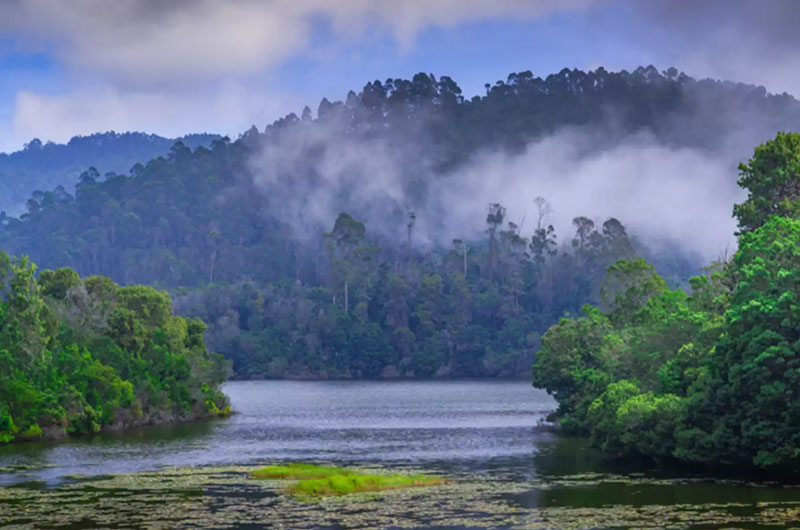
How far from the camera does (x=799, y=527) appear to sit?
39906 millimetres

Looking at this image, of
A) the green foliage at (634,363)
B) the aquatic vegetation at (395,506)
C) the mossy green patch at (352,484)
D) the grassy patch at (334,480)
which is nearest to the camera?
the aquatic vegetation at (395,506)

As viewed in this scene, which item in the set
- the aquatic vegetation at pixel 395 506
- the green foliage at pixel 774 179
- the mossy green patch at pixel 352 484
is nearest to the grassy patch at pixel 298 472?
the aquatic vegetation at pixel 395 506

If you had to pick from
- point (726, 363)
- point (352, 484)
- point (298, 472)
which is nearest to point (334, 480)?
point (352, 484)

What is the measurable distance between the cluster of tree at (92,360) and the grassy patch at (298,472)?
87.3ft

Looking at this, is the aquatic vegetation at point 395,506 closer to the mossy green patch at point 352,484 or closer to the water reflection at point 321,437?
the mossy green patch at point 352,484

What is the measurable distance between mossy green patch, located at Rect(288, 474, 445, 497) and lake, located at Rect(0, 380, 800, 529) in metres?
1.33

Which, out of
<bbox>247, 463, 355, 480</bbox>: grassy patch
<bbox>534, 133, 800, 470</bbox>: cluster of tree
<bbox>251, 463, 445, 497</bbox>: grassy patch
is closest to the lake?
<bbox>247, 463, 355, 480</bbox>: grassy patch

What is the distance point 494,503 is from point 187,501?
13292 millimetres

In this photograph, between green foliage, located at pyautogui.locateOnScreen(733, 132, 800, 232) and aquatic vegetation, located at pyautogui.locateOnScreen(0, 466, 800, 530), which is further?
green foliage, located at pyautogui.locateOnScreen(733, 132, 800, 232)

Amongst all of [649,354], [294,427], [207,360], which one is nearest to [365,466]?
[649,354]

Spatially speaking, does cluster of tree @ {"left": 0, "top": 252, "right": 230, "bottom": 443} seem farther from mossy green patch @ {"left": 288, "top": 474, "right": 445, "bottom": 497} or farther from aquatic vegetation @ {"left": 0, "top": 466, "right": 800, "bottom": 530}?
mossy green patch @ {"left": 288, "top": 474, "right": 445, "bottom": 497}

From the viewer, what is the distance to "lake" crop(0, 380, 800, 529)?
143ft

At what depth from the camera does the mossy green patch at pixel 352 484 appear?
52094 millimetres

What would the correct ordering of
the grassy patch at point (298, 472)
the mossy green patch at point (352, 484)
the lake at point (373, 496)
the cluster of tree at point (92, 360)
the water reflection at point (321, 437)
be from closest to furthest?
1. the lake at point (373, 496)
2. the mossy green patch at point (352, 484)
3. the grassy patch at point (298, 472)
4. the water reflection at point (321, 437)
5. the cluster of tree at point (92, 360)
